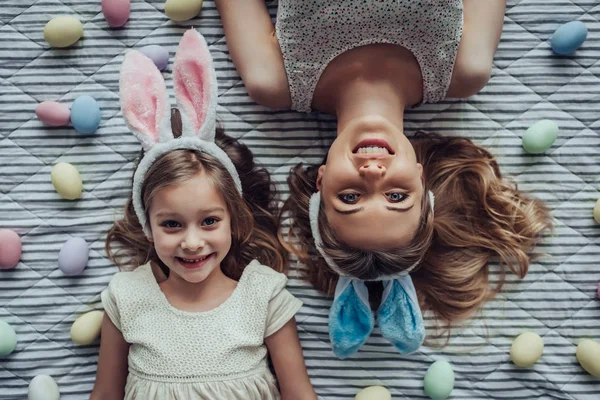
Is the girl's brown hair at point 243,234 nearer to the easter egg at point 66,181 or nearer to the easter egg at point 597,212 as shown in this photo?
the easter egg at point 66,181

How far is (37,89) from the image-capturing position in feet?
4.10

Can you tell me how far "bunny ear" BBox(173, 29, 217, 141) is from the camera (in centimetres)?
105

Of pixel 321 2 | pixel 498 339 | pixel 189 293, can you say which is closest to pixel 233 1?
pixel 321 2

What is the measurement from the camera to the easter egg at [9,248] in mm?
1205

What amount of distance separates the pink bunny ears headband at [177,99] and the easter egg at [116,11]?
20cm

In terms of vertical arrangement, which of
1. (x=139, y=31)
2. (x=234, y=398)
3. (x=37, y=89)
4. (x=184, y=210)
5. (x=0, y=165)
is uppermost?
(x=139, y=31)

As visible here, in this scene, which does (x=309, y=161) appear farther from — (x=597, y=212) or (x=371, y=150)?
(x=597, y=212)

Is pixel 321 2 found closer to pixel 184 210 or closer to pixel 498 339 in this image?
pixel 184 210

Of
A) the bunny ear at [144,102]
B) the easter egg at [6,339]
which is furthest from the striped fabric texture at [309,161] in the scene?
the bunny ear at [144,102]

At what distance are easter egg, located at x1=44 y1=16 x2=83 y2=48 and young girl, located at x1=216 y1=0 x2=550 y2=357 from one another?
28cm

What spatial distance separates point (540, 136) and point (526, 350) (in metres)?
0.41

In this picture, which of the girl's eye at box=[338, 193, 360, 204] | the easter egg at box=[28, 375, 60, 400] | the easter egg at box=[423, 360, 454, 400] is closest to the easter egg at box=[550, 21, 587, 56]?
the girl's eye at box=[338, 193, 360, 204]

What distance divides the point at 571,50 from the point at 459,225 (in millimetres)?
401

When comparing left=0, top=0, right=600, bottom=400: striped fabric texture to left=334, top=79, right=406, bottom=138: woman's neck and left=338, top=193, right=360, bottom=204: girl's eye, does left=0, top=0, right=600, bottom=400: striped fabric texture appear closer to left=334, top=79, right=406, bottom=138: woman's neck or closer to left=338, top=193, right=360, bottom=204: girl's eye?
left=334, top=79, right=406, bottom=138: woman's neck
